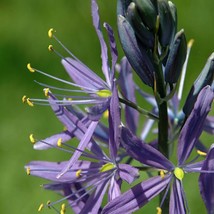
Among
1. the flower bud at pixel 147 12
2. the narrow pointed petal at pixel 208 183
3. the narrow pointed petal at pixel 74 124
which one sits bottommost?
the narrow pointed petal at pixel 208 183

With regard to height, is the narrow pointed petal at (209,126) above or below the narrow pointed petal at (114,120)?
below

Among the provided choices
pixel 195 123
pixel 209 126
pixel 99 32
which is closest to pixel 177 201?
pixel 195 123

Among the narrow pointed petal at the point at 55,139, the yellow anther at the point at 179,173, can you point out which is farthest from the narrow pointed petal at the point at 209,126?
the narrow pointed petal at the point at 55,139

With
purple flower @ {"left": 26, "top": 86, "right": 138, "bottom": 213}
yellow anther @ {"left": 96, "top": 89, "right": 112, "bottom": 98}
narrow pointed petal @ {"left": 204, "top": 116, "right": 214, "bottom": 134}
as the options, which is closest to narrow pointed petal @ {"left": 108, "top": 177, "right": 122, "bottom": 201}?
purple flower @ {"left": 26, "top": 86, "right": 138, "bottom": 213}

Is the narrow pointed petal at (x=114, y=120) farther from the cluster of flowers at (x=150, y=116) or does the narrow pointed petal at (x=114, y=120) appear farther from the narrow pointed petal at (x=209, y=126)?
the narrow pointed petal at (x=209, y=126)

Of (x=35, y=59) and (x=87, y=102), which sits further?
(x=35, y=59)

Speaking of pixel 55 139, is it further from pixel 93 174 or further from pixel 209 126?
pixel 209 126

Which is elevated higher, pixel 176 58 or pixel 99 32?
Answer: pixel 99 32
